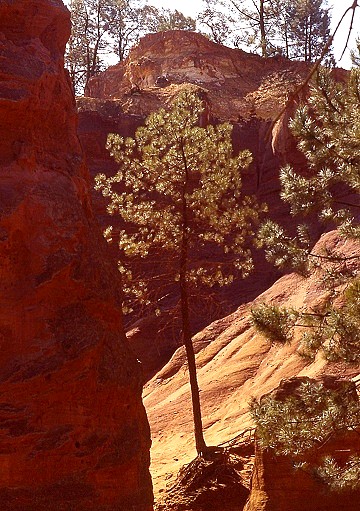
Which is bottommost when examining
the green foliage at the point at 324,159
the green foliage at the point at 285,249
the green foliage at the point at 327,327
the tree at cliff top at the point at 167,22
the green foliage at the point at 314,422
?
the green foliage at the point at 314,422

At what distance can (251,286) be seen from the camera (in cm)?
2706

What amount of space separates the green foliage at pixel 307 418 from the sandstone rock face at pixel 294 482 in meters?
2.14

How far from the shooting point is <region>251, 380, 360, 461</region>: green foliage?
321 inches

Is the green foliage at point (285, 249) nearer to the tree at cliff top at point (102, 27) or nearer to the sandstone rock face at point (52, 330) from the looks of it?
the sandstone rock face at point (52, 330)

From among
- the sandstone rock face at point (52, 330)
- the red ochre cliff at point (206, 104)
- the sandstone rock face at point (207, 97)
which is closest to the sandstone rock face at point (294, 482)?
the sandstone rock face at point (52, 330)

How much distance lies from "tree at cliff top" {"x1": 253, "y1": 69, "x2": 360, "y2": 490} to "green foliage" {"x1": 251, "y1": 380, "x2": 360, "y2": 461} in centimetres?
1

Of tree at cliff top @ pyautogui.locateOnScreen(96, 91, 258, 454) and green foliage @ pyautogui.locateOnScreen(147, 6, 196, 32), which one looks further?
green foliage @ pyautogui.locateOnScreen(147, 6, 196, 32)

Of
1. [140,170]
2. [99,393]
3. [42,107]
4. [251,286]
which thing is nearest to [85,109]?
[251,286]

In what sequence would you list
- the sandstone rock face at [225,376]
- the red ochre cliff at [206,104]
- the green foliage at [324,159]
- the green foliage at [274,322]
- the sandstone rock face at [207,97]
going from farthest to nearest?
1. the sandstone rock face at [207,97]
2. the red ochre cliff at [206,104]
3. the sandstone rock face at [225,376]
4. the green foliage at [274,322]
5. the green foliage at [324,159]

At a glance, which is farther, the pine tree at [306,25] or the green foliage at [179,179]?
the pine tree at [306,25]

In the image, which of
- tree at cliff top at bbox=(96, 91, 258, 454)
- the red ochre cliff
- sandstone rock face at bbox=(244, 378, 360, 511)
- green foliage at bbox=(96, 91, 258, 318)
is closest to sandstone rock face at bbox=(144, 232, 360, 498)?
the red ochre cliff

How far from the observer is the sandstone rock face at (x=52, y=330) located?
32.9 ft

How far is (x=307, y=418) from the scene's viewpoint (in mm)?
8461

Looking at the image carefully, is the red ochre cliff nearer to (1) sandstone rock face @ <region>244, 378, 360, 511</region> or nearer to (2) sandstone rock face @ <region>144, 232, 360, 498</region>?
(2) sandstone rock face @ <region>144, 232, 360, 498</region>
